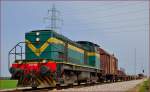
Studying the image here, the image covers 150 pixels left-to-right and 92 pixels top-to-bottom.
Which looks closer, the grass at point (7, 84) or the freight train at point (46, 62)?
the freight train at point (46, 62)

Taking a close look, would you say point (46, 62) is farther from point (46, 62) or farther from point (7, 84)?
point (7, 84)

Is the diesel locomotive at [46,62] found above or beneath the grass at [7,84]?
above

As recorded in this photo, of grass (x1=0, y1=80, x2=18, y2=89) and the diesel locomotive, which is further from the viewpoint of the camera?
grass (x1=0, y1=80, x2=18, y2=89)

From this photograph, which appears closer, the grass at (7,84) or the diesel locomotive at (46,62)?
the diesel locomotive at (46,62)

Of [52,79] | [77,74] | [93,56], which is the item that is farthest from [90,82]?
[52,79]

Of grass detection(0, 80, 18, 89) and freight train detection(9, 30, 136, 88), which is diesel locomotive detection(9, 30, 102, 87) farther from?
grass detection(0, 80, 18, 89)

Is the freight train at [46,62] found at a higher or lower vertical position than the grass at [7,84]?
higher

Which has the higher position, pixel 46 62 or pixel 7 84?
pixel 46 62

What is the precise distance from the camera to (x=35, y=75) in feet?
67.5

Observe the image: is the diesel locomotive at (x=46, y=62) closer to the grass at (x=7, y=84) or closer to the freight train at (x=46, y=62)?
the freight train at (x=46, y=62)

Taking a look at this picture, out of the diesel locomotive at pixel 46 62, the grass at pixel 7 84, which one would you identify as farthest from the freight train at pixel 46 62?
the grass at pixel 7 84

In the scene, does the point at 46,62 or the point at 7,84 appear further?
the point at 7,84

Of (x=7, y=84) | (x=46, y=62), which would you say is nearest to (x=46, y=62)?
(x=46, y=62)

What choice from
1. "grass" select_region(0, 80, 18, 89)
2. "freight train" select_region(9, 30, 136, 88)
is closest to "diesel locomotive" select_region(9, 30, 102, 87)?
"freight train" select_region(9, 30, 136, 88)
